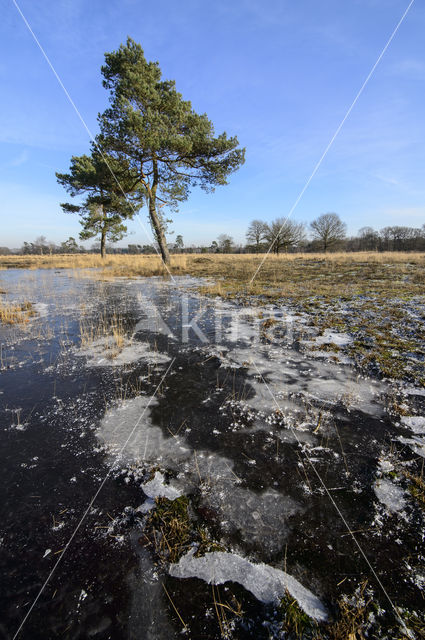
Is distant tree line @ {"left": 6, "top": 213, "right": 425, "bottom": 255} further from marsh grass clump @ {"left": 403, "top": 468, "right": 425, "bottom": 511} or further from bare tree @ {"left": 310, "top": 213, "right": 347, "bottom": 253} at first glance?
marsh grass clump @ {"left": 403, "top": 468, "right": 425, "bottom": 511}

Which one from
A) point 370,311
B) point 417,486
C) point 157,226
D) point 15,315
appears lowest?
point 417,486

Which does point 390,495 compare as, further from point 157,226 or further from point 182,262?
point 182,262

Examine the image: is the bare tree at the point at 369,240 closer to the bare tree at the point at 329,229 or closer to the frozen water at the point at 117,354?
the bare tree at the point at 329,229

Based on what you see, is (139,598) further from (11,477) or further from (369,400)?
(369,400)

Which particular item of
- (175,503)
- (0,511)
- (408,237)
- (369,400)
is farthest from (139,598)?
(408,237)

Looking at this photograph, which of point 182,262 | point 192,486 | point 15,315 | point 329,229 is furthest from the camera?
point 329,229

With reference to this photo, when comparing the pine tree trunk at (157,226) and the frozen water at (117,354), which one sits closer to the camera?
the frozen water at (117,354)

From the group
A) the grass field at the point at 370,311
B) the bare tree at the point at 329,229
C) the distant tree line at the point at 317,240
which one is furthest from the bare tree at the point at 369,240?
the grass field at the point at 370,311

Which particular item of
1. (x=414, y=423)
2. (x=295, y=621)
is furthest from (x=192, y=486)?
(x=414, y=423)

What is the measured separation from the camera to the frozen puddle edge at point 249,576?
138 centimetres

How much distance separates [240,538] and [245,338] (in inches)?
155

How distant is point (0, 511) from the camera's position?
185cm

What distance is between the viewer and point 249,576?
1487 mm

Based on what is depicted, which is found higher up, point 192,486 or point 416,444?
point 416,444
